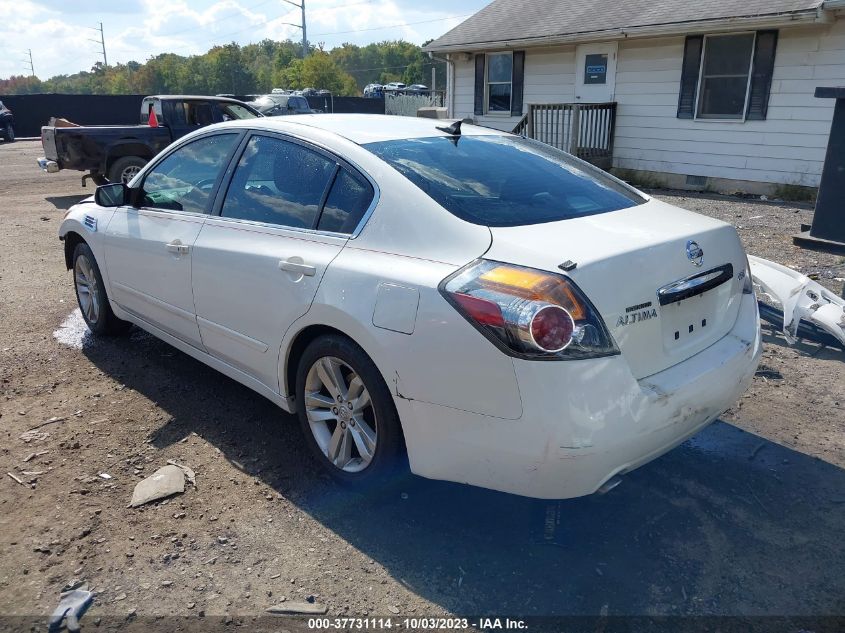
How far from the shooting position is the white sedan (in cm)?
232

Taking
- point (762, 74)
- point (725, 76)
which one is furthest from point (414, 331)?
point (725, 76)

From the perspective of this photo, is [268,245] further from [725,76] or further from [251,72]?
[251,72]

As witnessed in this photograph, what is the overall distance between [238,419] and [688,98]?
1125cm

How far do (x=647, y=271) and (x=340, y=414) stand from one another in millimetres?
1452

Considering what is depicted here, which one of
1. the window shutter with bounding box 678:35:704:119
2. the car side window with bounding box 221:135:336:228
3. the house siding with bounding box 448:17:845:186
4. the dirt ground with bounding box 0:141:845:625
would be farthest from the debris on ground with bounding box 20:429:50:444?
the window shutter with bounding box 678:35:704:119

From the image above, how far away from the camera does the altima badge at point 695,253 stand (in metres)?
2.72

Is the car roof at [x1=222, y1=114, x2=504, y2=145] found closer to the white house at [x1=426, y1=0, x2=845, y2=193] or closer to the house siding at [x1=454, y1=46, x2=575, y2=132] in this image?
the white house at [x1=426, y1=0, x2=845, y2=193]

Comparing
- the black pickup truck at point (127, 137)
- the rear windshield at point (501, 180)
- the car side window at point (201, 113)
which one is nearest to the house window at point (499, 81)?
the black pickup truck at point (127, 137)

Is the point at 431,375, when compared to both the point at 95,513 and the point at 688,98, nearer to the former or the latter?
the point at 95,513

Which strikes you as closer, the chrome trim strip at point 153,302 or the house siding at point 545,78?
the chrome trim strip at point 153,302

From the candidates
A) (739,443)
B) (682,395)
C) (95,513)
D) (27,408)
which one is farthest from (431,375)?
(27,408)

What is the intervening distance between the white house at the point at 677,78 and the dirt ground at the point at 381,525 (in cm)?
837

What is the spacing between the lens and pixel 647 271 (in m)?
2.53

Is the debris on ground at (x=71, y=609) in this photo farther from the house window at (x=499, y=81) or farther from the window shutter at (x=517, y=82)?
the house window at (x=499, y=81)
